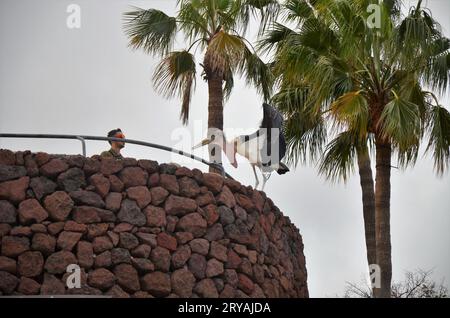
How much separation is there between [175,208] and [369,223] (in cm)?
622

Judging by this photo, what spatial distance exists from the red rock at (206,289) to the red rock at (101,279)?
4.00 feet

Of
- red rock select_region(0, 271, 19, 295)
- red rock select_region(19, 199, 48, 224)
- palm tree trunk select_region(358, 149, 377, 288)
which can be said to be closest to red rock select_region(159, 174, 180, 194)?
red rock select_region(19, 199, 48, 224)

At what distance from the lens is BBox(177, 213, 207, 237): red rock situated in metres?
13.3

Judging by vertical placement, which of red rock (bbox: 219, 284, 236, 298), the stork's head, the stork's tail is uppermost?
the stork's head

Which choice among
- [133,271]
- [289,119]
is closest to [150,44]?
[289,119]

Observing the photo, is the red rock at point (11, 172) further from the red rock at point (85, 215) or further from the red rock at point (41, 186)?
the red rock at point (85, 215)

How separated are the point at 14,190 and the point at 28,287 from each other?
1.24 m

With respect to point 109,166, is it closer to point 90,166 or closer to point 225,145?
point 90,166

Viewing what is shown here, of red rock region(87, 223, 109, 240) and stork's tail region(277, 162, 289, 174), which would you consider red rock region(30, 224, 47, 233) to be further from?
stork's tail region(277, 162, 289, 174)

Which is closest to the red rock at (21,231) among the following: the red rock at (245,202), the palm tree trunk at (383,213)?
the red rock at (245,202)

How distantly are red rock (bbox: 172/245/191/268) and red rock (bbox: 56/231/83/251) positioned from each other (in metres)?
1.35

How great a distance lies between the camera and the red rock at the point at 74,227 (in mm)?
12477

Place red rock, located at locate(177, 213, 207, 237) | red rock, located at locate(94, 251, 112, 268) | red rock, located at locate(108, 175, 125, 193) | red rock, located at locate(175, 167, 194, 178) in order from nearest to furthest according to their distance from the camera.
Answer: red rock, located at locate(94, 251, 112, 268), red rock, located at locate(108, 175, 125, 193), red rock, located at locate(177, 213, 207, 237), red rock, located at locate(175, 167, 194, 178)
